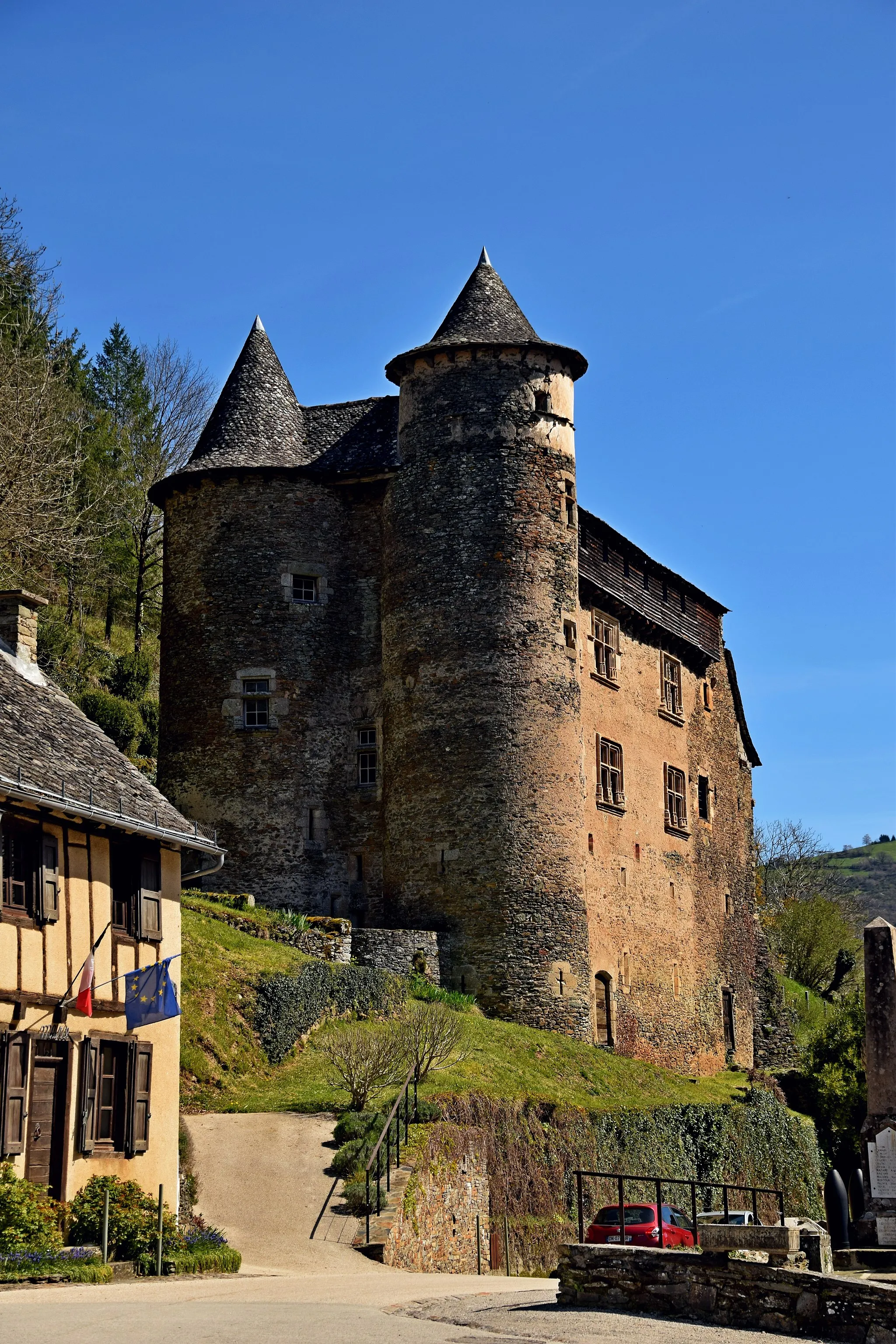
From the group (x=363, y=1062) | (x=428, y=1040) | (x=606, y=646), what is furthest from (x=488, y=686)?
(x=363, y=1062)

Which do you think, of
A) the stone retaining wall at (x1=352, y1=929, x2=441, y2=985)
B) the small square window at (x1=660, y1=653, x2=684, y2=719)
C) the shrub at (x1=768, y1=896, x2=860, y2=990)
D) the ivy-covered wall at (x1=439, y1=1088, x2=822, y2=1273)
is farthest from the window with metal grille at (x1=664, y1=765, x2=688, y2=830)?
the shrub at (x1=768, y1=896, x2=860, y2=990)

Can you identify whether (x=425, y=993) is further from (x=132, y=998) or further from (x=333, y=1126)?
(x=132, y=998)

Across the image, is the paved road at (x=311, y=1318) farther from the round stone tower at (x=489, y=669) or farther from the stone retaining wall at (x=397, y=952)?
the round stone tower at (x=489, y=669)

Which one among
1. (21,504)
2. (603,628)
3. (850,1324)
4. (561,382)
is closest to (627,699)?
(603,628)

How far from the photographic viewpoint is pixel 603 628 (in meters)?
41.1

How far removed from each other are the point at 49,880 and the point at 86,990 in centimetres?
137

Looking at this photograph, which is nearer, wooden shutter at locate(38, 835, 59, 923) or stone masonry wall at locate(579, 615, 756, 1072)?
wooden shutter at locate(38, 835, 59, 923)

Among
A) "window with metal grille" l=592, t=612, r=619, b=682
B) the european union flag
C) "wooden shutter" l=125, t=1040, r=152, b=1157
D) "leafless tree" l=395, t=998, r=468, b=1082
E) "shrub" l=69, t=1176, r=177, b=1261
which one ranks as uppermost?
"window with metal grille" l=592, t=612, r=619, b=682

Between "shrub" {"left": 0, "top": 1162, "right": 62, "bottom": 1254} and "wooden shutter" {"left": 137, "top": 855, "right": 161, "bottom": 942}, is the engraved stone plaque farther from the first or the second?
"wooden shutter" {"left": 137, "top": 855, "right": 161, "bottom": 942}

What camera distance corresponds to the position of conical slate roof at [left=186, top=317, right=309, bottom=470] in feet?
126

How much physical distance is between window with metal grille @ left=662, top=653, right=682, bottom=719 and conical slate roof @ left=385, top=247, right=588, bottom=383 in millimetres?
10504

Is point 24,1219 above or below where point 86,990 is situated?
below

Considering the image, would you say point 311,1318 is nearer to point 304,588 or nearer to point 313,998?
point 313,998

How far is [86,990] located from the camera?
1947 centimetres
